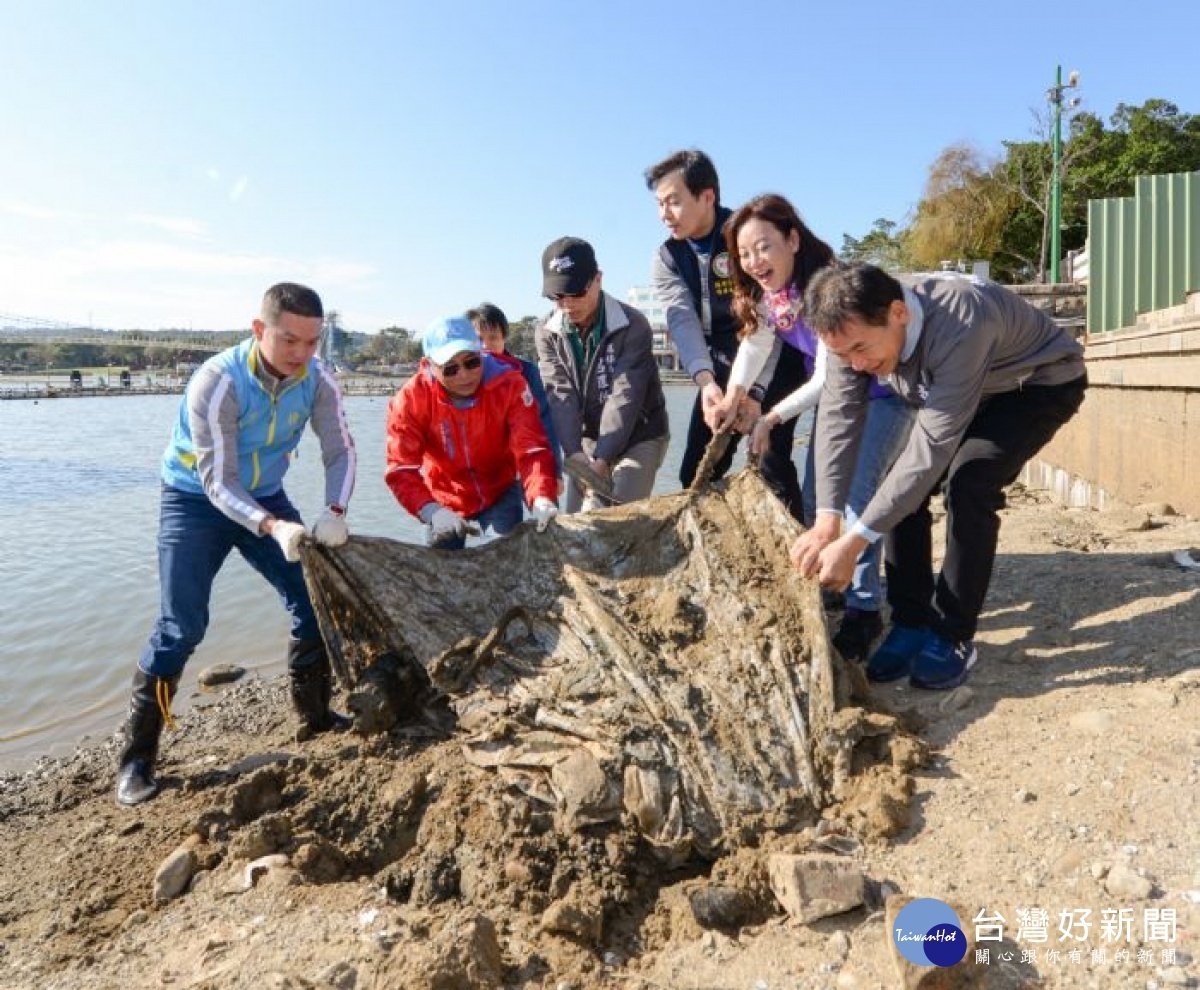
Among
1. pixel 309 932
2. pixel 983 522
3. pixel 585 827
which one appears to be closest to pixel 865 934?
pixel 585 827

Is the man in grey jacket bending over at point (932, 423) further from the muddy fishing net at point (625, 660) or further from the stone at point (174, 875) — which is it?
the stone at point (174, 875)

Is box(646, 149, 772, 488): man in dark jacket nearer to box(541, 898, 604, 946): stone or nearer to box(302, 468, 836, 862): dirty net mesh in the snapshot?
box(302, 468, 836, 862): dirty net mesh

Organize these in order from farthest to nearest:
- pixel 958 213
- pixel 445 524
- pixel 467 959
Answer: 1. pixel 958 213
2. pixel 445 524
3. pixel 467 959

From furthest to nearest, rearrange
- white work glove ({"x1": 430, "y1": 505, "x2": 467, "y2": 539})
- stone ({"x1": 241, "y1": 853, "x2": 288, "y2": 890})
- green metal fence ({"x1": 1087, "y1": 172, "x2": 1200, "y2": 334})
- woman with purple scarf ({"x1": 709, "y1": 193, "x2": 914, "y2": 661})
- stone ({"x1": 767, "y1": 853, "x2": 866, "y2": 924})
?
1. green metal fence ({"x1": 1087, "y1": 172, "x2": 1200, "y2": 334})
2. white work glove ({"x1": 430, "y1": 505, "x2": 467, "y2": 539})
3. woman with purple scarf ({"x1": 709, "y1": 193, "x2": 914, "y2": 661})
4. stone ({"x1": 241, "y1": 853, "x2": 288, "y2": 890})
5. stone ({"x1": 767, "y1": 853, "x2": 866, "y2": 924})

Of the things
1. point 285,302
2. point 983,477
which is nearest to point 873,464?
point 983,477

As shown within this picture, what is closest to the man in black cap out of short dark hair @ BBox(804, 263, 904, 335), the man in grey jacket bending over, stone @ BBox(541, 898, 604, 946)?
the man in grey jacket bending over

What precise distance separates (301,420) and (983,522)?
299 centimetres

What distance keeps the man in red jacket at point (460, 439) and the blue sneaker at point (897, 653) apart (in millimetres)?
1588

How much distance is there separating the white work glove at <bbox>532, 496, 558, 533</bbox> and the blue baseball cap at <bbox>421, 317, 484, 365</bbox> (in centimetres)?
78

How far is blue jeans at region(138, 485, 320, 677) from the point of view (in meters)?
3.61

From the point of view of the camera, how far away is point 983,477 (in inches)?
129

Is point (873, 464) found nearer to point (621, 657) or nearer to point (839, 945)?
point (621, 657)

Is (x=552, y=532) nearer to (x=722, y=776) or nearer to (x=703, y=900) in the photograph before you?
(x=722, y=776)

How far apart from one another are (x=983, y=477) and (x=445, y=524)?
7.61ft
